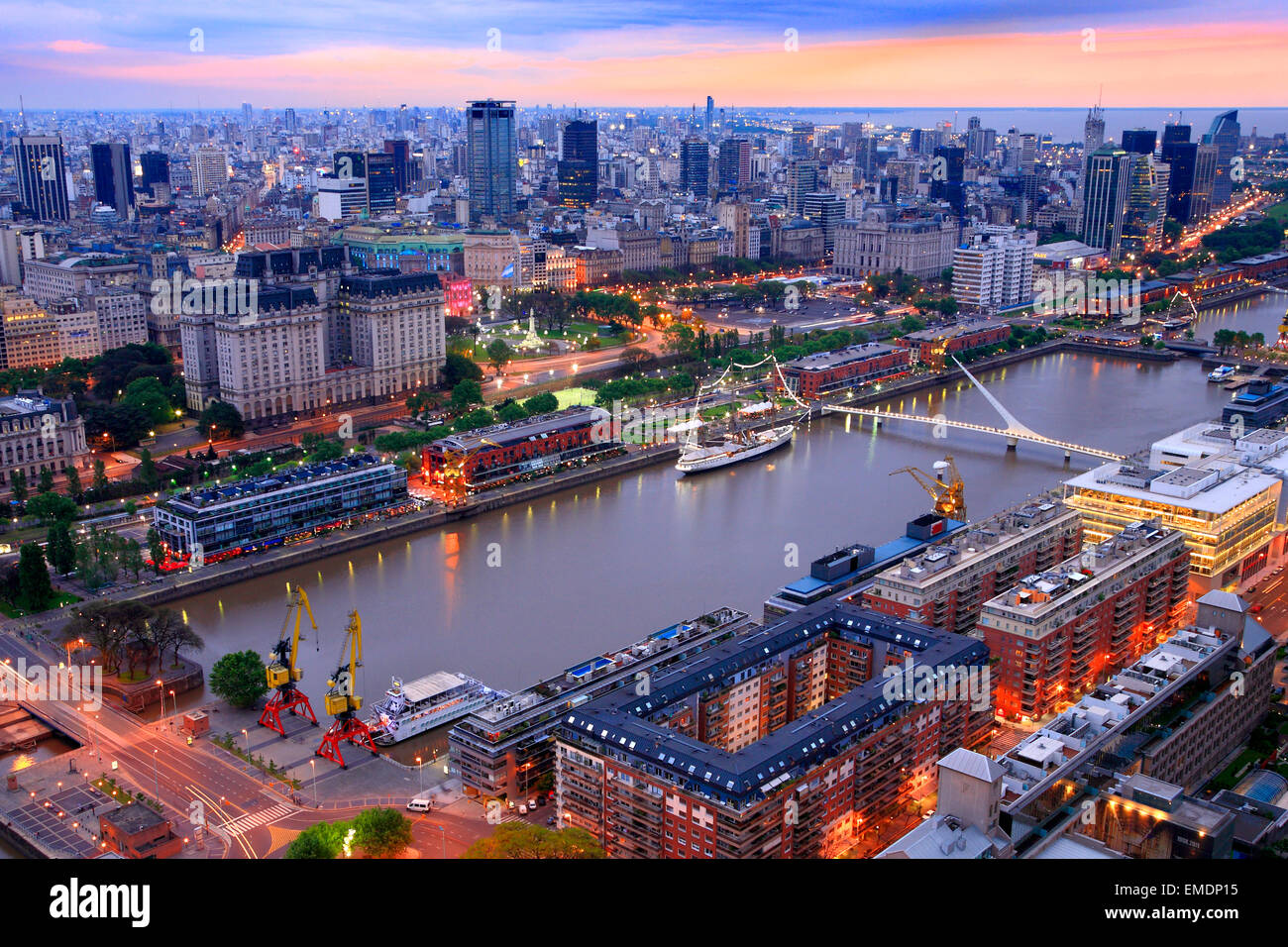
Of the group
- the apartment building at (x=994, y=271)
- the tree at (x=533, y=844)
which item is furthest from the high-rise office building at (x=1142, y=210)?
the tree at (x=533, y=844)

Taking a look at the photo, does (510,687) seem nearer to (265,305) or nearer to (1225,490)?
(1225,490)

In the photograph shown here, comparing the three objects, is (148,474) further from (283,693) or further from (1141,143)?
(1141,143)

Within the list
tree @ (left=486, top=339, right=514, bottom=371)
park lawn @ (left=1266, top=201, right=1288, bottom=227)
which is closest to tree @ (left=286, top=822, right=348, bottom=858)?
tree @ (left=486, top=339, right=514, bottom=371)

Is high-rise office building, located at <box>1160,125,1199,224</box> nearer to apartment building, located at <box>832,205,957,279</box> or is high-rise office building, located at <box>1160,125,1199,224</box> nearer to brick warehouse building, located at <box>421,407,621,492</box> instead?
apartment building, located at <box>832,205,957,279</box>

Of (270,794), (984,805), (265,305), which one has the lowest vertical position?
(270,794)

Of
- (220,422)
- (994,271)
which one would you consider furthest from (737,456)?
(994,271)

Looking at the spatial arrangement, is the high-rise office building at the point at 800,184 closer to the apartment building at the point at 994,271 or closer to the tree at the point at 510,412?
the apartment building at the point at 994,271
